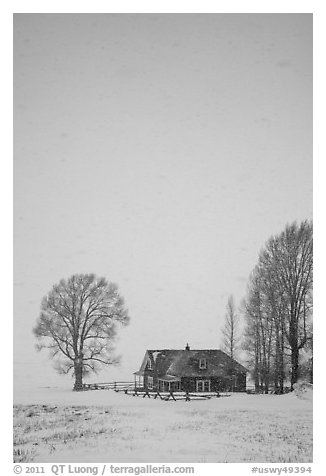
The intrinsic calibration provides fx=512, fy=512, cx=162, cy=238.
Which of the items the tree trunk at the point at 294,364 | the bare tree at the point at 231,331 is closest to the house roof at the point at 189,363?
the bare tree at the point at 231,331

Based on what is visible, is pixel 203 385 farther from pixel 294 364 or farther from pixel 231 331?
pixel 294 364

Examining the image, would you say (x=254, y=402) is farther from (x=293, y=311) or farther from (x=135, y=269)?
(x=135, y=269)

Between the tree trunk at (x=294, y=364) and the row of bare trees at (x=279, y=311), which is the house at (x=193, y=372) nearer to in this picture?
the row of bare trees at (x=279, y=311)

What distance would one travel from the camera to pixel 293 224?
43.2ft

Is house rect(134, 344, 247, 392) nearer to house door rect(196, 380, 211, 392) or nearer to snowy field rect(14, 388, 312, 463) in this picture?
house door rect(196, 380, 211, 392)

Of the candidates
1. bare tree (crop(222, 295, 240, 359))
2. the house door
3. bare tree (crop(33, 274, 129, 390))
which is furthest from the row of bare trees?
the house door

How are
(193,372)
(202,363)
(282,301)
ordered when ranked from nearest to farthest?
(282,301) → (202,363) → (193,372)

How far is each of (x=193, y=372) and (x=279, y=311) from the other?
574 cm

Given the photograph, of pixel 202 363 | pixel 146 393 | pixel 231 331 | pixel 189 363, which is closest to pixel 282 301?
pixel 231 331

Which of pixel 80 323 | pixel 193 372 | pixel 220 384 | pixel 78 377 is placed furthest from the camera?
pixel 193 372

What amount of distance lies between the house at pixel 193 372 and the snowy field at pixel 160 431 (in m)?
2.74

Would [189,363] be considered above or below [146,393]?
above

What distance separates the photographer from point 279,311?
50.3 ft

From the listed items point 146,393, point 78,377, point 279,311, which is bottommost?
point 146,393
